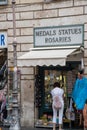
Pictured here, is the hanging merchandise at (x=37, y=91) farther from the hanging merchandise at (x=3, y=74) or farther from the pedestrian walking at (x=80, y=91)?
the pedestrian walking at (x=80, y=91)

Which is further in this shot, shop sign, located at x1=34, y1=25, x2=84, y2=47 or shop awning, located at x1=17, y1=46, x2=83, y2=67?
shop sign, located at x1=34, y1=25, x2=84, y2=47

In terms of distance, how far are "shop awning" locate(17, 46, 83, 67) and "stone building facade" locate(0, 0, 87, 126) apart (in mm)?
964

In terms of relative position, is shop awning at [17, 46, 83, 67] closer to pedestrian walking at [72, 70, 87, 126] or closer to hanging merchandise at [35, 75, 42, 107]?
pedestrian walking at [72, 70, 87, 126]

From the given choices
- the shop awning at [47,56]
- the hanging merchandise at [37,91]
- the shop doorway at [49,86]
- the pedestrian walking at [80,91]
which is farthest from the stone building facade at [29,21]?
the pedestrian walking at [80,91]

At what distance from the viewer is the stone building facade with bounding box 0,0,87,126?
18250mm

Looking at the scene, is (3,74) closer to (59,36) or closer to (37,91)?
(37,91)

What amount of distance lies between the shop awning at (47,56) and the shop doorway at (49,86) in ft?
2.66

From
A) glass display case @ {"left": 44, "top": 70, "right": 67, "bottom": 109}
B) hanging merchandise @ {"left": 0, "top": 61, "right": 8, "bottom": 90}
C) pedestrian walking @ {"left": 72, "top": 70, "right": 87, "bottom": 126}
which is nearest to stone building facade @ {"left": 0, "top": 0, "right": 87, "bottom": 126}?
hanging merchandise @ {"left": 0, "top": 61, "right": 8, "bottom": 90}

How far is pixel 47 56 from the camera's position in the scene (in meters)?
17.0

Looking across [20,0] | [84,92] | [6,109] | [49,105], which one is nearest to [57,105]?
[84,92]

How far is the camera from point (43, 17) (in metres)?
18.8

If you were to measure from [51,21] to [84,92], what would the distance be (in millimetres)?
3368

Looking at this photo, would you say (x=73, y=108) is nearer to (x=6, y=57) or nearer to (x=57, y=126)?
(x=57, y=126)

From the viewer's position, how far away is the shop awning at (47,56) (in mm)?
16578
